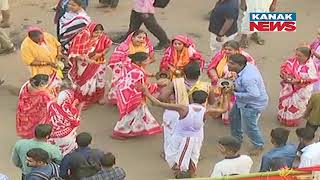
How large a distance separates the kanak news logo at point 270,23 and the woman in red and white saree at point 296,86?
81.4 inches

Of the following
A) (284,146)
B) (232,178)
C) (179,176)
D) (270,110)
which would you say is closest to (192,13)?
(270,110)

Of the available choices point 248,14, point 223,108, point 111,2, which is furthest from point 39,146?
point 111,2

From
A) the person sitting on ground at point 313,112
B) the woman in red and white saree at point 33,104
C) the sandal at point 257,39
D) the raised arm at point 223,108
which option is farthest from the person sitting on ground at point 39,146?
the sandal at point 257,39

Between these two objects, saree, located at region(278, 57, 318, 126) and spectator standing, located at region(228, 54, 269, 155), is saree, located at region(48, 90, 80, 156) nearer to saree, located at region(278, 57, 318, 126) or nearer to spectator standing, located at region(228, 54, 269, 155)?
spectator standing, located at region(228, 54, 269, 155)

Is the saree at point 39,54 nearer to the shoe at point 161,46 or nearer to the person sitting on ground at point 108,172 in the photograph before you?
the shoe at point 161,46

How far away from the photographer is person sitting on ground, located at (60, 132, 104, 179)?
7566mm

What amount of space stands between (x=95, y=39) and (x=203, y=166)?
2.09 m

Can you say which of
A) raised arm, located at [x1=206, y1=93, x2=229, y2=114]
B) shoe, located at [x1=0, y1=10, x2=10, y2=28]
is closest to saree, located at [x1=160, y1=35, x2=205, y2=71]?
raised arm, located at [x1=206, y1=93, x2=229, y2=114]

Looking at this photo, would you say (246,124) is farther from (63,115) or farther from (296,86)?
(63,115)

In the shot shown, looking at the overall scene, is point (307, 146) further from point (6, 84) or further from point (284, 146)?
point (6, 84)

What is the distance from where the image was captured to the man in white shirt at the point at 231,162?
305 inches

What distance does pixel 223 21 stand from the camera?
36.8 ft

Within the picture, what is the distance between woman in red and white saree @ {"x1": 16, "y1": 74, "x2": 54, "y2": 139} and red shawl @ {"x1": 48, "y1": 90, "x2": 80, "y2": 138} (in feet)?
0.38

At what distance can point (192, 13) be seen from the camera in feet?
45.0
